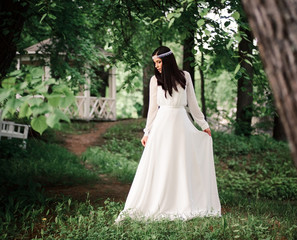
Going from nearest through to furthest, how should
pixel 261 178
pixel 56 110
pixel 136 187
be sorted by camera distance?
pixel 56 110
pixel 136 187
pixel 261 178

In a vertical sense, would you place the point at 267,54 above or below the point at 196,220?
above

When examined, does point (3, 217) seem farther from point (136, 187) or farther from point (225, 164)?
point (225, 164)

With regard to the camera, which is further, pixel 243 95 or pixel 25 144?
pixel 243 95

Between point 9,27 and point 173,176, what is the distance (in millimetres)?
3718

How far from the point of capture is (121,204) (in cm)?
567

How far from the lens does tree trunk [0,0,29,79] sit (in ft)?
20.2

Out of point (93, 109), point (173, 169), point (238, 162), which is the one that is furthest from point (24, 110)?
point (93, 109)

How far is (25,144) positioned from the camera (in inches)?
437

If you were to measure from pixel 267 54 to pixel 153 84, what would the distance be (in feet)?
11.5

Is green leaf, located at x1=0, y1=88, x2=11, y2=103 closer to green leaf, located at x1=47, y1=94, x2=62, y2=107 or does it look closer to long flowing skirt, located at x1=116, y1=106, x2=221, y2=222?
green leaf, located at x1=47, y1=94, x2=62, y2=107

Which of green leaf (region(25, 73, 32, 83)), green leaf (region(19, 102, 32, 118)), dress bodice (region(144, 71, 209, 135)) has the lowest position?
green leaf (region(19, 102, 32, 118))

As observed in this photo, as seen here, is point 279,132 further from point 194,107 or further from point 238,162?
point 194,107

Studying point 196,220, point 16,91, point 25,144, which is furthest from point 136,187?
point 25,144

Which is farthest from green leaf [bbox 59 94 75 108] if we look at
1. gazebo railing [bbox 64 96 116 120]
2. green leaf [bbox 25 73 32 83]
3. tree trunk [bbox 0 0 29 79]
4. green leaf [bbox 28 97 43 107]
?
gazebo railing [bbox 64 96 116 120]
